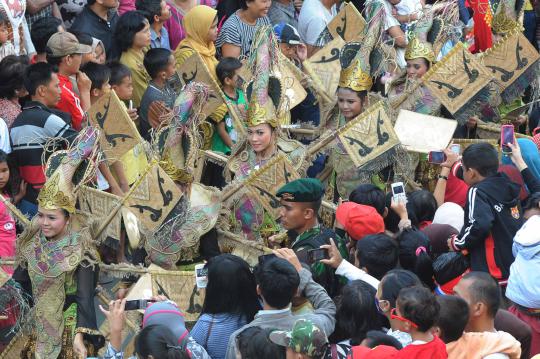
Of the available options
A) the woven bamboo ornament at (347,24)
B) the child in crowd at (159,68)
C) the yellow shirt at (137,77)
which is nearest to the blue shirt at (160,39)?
the yellow shirt at (137,77)

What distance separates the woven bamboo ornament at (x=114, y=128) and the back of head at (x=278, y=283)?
91.5 inches

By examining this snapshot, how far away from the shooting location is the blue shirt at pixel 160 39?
10.8 metres

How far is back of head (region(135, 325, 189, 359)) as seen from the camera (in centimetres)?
542

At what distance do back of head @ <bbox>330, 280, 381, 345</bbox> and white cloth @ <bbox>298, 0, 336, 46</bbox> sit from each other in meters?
5.53

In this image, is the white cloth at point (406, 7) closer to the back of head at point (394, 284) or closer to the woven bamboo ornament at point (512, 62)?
the woven bamboo ornament at point (512, 62)

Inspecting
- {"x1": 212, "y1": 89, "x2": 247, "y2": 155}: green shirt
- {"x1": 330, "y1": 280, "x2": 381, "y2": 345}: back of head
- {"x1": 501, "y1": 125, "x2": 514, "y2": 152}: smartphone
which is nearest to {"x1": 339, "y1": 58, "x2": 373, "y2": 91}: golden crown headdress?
{"x1": 212, "y1": 89, "x2": 247, "y2": 155}: green shirt

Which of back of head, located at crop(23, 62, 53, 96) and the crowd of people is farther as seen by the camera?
back of head, located at crop(23, 62, 53, 96)

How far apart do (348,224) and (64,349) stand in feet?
5.67

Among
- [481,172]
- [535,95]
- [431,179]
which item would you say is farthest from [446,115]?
[481,172]

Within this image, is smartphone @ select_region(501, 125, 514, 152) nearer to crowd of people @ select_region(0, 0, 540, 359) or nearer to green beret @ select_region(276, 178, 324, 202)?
crowd of people @ select_region(0, 0, 540, 359)

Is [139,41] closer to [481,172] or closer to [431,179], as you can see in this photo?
[431,179]

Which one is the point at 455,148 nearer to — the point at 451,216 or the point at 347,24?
the point at 451,216

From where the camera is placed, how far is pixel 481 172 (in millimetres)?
7223

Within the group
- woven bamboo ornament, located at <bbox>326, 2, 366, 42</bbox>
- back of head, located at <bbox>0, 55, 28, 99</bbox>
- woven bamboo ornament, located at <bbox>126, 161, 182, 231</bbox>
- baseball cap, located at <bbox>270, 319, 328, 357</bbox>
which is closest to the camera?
baseball cap, located at <bbox>270, 319, 328, 357</bbox>
